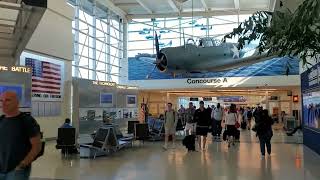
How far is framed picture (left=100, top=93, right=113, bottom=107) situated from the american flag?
10.8 ft

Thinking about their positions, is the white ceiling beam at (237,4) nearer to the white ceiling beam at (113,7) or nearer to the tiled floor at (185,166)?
the white ceiling beam at (113,7)

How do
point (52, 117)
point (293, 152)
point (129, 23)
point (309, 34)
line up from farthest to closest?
point (129, 23), point (52, 117), point (293, 152), point (309, 34)

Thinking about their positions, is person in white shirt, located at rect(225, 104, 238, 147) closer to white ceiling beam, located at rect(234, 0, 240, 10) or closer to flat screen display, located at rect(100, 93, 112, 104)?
flat screen display, located at rect(100, 93, 112, 104)

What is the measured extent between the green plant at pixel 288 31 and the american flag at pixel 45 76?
17.2 meters

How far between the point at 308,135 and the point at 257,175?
21.6ft

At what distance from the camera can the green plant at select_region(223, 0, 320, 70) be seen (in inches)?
77.0

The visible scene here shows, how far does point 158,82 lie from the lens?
30281 mm

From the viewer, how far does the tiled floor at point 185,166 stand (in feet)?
28.0

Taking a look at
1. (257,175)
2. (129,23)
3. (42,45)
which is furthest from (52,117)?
(129,23)

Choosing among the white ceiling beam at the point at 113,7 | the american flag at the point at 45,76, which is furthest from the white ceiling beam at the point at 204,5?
the american flag at the point at 45,76

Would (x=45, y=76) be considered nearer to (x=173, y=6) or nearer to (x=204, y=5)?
(x=173, y=6)

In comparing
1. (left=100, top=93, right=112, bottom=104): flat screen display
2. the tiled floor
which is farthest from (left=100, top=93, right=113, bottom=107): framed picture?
the tiled floor

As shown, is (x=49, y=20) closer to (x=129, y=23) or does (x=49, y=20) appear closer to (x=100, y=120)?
(x=100, y=120)

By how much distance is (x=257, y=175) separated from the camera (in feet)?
28.0
